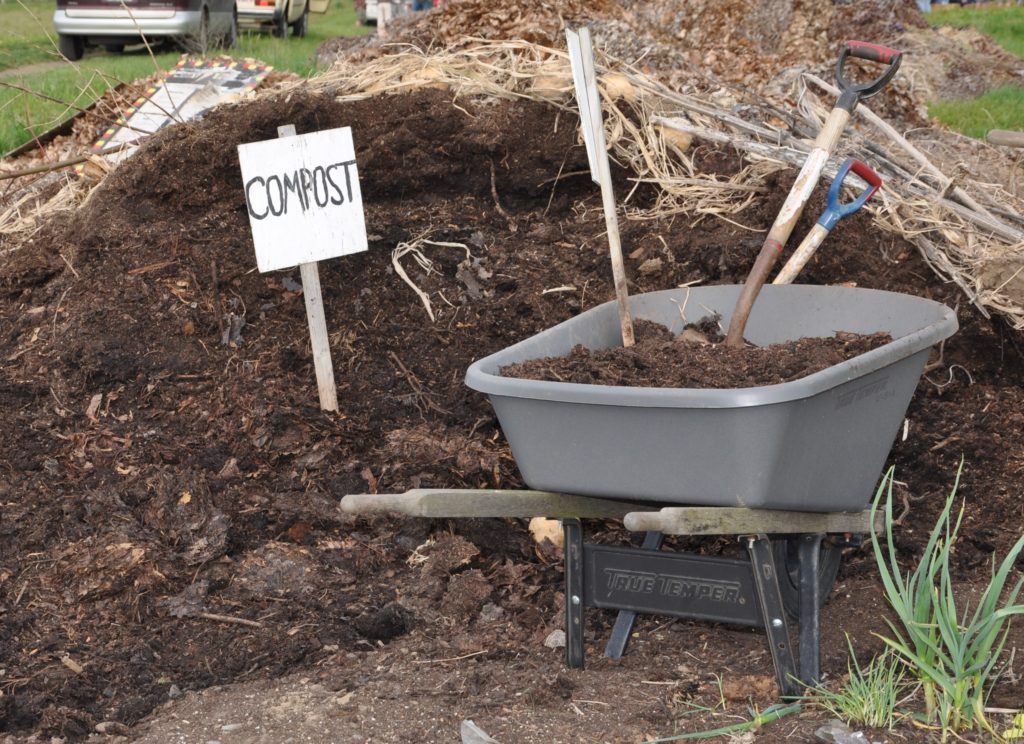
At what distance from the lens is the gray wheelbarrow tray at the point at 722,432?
1.90 m

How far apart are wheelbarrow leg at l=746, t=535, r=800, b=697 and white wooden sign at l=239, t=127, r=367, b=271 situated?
152cm

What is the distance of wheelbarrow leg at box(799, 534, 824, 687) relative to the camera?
218 centimetres

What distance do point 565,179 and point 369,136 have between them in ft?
2.22

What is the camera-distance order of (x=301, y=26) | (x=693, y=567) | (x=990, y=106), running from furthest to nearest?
1. (x=301, y=26)
2. (x=990, y=106)
3. (x=693, y=567)

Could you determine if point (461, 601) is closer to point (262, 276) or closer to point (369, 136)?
point (262, 276)

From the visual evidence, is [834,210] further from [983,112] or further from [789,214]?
[983,112]

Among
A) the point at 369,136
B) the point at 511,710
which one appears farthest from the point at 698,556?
the point at 369,136

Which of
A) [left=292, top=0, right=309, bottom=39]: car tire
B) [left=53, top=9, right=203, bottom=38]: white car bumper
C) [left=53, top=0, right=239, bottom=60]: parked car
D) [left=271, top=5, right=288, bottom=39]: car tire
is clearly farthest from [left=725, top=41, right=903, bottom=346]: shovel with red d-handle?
[left=292, top=0, right=309, bottom=39]: car tire

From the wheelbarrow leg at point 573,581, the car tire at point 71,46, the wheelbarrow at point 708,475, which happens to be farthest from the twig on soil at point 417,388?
the car tire at point 71,46

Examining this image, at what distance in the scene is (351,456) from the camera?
3.09m

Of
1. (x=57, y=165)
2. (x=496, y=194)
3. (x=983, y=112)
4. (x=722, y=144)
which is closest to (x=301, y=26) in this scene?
(x=983, y=112)

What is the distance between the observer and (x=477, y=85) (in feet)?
13.1

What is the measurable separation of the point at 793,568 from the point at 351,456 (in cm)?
123

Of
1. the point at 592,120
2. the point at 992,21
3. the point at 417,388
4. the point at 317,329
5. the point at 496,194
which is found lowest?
the point at 417,388
